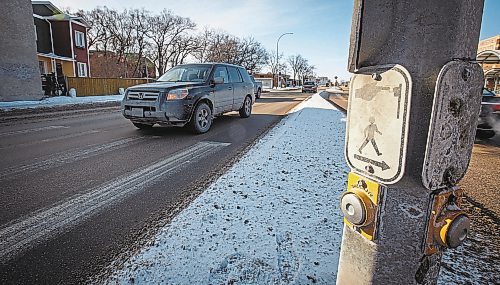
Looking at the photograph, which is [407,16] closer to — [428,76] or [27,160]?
[428,76]

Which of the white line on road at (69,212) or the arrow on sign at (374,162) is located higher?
the arrow on sign at (374,162)

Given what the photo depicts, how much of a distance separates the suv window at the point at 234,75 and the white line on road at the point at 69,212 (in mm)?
5275

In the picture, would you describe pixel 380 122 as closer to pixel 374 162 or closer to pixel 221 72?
pixel 374 162

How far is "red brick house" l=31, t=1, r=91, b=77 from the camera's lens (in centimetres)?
2790

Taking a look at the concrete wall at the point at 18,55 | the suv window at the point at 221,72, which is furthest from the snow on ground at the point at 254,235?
the concrete wall at the point at 18,55

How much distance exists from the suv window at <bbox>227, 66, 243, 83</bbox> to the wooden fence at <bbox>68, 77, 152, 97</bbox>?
18.5m

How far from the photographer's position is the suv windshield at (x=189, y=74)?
7754 mm

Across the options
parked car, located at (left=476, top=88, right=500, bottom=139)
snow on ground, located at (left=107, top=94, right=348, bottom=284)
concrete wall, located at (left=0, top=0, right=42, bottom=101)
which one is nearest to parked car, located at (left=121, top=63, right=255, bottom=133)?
snow on ground, located at (left=107, top=94, right=348, bottom=284)

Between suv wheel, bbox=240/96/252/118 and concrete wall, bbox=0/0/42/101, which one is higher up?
concrete wall, bbox=0/0/42/101

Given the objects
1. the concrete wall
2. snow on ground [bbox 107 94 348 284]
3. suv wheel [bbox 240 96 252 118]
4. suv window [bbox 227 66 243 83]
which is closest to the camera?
snow on ground [bbox 107 94 348 284]

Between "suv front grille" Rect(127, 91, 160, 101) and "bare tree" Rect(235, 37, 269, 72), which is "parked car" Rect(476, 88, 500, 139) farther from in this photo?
"bare tree" Rect(235, 37, 269, 72)

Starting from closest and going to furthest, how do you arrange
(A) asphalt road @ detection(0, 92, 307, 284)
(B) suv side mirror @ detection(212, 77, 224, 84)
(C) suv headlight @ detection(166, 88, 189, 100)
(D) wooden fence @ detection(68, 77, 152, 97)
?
(A) asphalt road @ detection(0, 92, 307, 284) < (C) suv headlight @ detection(166, 88, 189, 100) < (B) suv side mirror @ detection(212, 77, 224, 84) < (D) wooden fence @ detection(68, 77, 152, 97)

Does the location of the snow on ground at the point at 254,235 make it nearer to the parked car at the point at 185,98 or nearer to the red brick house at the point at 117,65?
the parked car at the point at 185,98

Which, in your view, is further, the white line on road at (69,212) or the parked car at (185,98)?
the parked car at (185,98)
